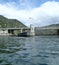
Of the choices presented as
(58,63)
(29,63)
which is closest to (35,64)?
(29,63)

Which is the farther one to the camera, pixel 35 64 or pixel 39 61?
pixel 39 61

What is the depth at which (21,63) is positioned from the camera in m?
37.7

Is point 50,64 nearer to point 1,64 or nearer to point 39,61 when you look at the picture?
point 39,61

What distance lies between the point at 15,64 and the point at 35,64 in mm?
2994

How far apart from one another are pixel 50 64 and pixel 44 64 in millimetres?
902

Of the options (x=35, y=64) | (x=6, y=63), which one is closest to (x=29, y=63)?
(x=35, y=64)

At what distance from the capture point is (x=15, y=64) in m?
36.6

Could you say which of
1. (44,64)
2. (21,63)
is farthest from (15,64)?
(44,64)

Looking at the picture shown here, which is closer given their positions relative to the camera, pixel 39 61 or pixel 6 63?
pixel 6 63

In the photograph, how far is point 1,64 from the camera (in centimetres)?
3619

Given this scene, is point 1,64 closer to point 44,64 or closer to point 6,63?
point 6,63

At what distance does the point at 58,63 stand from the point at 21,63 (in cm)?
567

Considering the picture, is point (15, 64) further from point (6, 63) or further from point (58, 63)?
point (58, 63)

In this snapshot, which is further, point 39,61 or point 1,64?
point 39,61
